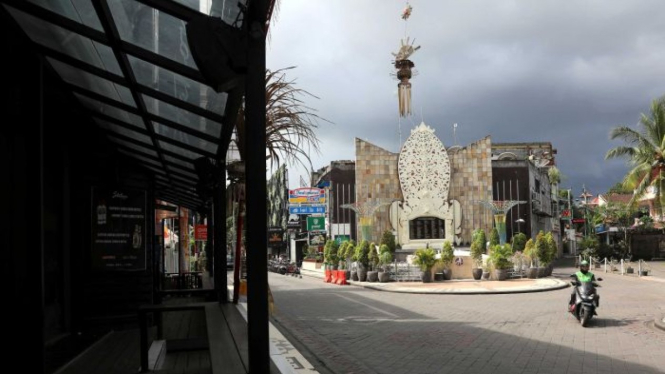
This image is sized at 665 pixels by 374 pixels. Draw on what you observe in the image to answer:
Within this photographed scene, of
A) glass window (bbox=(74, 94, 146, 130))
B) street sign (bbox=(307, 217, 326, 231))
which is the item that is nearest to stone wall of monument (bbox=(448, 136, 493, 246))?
street sign (bbox=(307, 217, 326, 231))

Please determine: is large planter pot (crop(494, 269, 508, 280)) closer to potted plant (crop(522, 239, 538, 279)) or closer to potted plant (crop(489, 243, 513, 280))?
potted plant (crop(489, 243, 513, 280))

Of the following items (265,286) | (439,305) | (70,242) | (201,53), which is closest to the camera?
(201,53)

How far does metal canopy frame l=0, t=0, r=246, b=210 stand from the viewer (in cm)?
407

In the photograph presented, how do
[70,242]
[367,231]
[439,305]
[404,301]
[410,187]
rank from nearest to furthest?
[70,242], [439,305], [404,301], [367,231], [410,187]

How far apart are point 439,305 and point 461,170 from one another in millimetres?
33010

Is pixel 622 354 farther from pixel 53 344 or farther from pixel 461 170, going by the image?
pixel 461 170

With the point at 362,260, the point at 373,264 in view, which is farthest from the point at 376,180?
the point at 373,264

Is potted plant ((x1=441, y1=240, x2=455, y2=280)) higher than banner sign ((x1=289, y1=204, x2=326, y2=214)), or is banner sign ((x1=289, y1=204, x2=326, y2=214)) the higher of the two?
banner sign ((x1=289, y1=204, x2=326, y2=214))

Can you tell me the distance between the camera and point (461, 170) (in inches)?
1997

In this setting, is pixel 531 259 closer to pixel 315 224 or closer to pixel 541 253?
pixel 541 253

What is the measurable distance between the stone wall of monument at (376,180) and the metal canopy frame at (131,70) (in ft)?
136

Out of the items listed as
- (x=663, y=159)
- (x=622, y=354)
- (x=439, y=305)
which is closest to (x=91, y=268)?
(x=622, y=354)

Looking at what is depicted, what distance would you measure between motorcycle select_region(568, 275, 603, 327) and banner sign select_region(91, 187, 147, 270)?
866 centimetres

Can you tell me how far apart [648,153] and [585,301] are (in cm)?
2298
